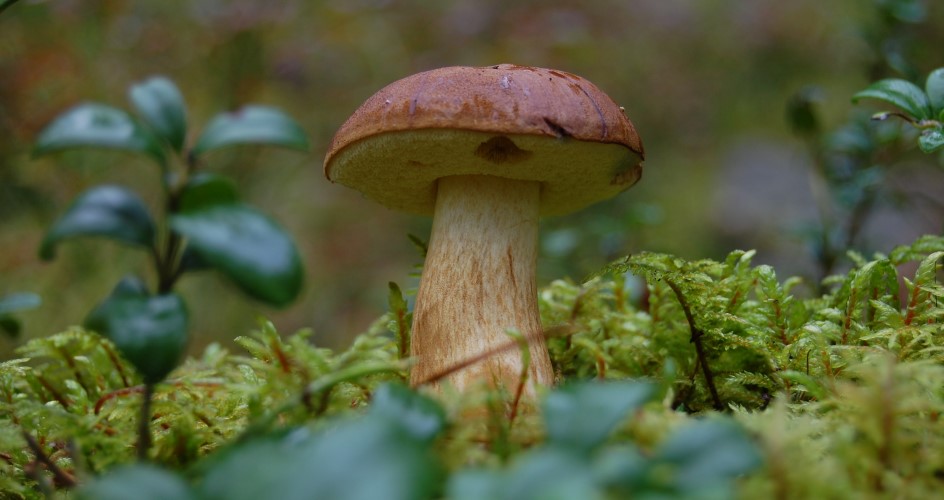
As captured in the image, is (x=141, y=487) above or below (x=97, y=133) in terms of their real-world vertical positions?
below

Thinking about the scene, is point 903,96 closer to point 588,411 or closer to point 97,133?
point 588,411

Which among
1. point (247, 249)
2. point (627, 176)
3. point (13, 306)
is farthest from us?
point (627, 176)

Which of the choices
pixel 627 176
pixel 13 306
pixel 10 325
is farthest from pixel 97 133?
pixel 627 176

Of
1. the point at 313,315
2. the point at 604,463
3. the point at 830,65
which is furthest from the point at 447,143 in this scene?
the point at 830,65

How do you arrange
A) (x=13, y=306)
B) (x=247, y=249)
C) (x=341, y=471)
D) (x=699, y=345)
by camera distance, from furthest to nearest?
(x=699, y=345) → (x=13, y=306) → (x=247, y=249) → (x=341, y=471)

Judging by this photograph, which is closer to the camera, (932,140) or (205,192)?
(205,192)

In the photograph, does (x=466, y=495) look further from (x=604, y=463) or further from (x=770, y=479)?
(x=770, y=479)

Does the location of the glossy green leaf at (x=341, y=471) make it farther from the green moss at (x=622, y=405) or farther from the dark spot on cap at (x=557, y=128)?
the dark spot on cap at (x=557, y=128)
